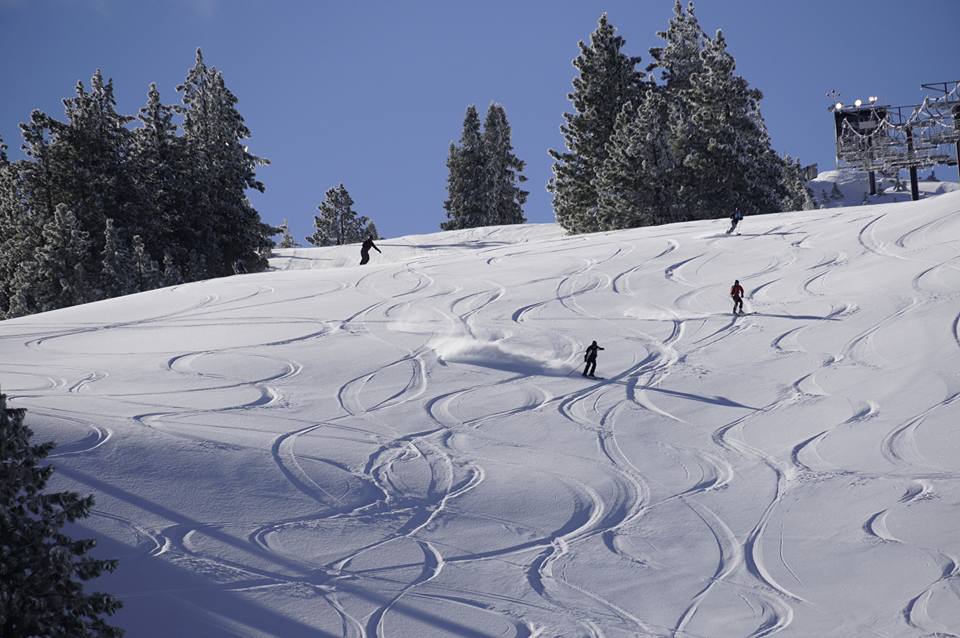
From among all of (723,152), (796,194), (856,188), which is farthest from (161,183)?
(856,188)

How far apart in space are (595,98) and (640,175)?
1291cm

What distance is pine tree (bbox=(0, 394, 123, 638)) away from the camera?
405 inches

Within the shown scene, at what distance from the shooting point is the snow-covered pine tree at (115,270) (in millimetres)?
49625

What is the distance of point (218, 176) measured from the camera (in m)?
59.4

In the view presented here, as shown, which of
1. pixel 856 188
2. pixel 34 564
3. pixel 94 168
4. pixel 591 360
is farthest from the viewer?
pixel 856 188

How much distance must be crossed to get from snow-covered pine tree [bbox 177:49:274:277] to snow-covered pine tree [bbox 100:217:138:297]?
21.2 ft

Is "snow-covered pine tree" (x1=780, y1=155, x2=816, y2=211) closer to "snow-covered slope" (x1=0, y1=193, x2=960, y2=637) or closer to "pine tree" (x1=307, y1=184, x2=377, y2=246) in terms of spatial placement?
"pine tree" (x1=307, y1=184, x2=377, y2=246)

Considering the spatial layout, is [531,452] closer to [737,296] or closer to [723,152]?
[737,296]

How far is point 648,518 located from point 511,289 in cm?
1723

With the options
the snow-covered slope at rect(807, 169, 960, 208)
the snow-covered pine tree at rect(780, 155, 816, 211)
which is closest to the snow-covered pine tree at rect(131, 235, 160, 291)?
the snow-covered pine tree at rect(780, 155, 816, 211)

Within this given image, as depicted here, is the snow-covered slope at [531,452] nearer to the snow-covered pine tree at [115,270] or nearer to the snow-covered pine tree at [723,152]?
the snow-covered pine tree at [115,270]

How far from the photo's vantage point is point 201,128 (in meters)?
61.6

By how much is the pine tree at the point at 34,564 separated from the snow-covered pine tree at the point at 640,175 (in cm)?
5346

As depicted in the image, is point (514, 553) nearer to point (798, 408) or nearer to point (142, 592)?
point (142, 592)
